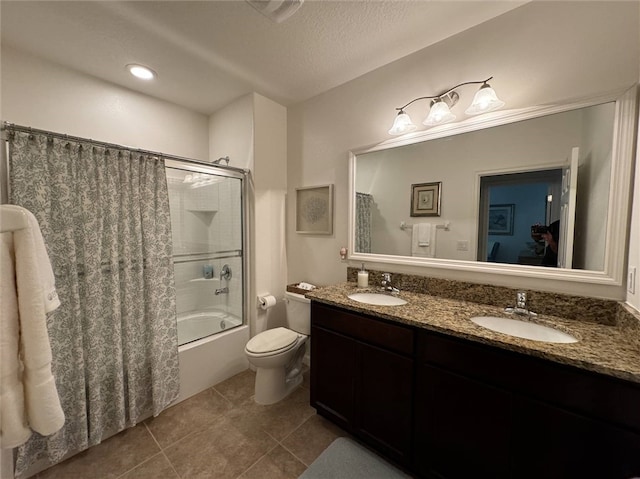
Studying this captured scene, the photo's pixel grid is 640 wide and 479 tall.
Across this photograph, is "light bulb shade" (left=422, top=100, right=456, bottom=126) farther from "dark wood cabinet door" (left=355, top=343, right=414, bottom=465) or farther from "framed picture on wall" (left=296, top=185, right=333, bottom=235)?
"dark wood cabinet door" (left=355, top=343, right=414, bottom=465)

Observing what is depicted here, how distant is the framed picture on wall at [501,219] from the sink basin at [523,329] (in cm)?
49

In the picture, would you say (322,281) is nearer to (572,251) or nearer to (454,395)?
(454,395)

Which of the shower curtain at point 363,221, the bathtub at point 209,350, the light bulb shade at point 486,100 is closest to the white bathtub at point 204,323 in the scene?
the bathtub at point 209,350

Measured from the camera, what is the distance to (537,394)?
0.94 metres

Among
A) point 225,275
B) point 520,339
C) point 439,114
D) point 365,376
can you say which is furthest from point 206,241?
point 520,339

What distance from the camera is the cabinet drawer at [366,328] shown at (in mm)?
1261

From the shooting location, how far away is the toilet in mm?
1799

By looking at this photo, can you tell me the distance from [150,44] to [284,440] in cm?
271

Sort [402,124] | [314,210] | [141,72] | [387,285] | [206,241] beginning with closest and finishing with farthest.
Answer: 1. [402,124]
2. [387,285]
3. [141,72]
4. [314,210]
5. [206,241]

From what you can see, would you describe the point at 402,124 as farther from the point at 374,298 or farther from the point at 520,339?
the point at 520,339

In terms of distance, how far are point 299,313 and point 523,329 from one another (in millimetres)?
1493

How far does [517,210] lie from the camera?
1377mm

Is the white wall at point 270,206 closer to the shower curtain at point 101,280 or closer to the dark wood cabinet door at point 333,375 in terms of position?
the shower curtain at point 101,280

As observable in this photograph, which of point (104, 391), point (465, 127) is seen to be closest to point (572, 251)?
point (465, 127)
